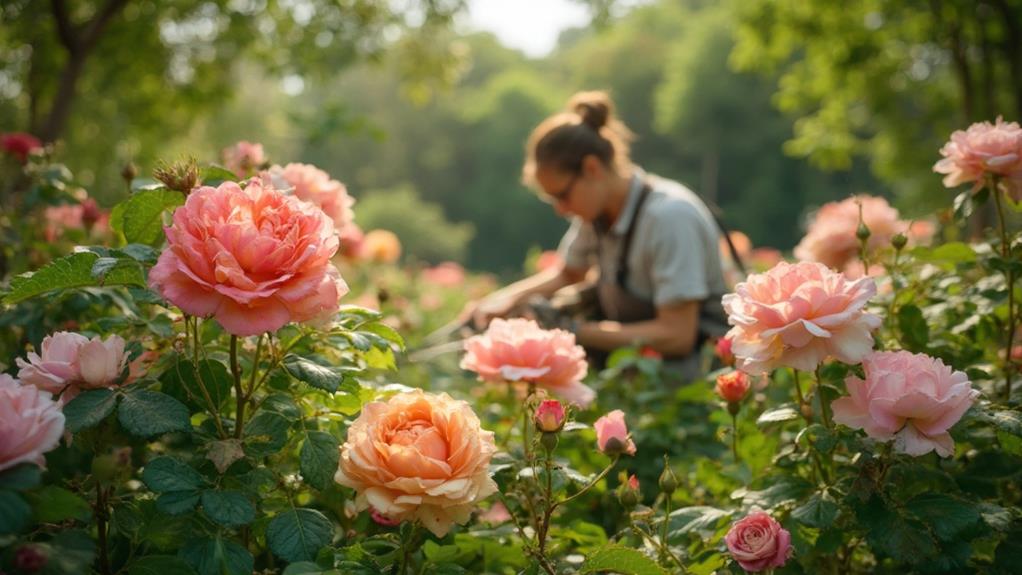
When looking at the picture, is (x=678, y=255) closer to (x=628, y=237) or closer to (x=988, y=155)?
(x=628, y=237)

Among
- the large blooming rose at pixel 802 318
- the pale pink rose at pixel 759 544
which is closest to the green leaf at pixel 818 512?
the pale pink rose at pixel 759 544

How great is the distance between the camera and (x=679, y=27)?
38750 mm

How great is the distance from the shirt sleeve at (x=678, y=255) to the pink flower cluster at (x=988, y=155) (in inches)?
55.0

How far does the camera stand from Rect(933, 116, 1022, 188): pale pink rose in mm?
1348

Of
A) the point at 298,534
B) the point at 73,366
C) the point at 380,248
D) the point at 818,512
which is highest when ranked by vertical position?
the point at 73,366

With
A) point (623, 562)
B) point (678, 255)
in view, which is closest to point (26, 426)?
point (623, 562)

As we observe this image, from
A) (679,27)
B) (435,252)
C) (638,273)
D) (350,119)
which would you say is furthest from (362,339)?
(679,27)

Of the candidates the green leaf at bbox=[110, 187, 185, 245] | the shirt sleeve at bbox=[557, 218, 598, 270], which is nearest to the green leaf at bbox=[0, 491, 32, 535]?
the green leaf at bbox=[110, 187, 185, 245]

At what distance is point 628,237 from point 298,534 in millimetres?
2199

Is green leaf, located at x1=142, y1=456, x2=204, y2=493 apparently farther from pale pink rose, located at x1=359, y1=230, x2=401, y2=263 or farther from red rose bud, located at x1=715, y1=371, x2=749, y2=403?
pale pink rose, located at x1=359, y1=230, x2=401, y2=263

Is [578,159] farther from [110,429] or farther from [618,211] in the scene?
[110,429]

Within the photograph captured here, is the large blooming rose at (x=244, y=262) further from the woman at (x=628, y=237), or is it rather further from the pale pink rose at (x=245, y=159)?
the woman at (x=628, y=237)

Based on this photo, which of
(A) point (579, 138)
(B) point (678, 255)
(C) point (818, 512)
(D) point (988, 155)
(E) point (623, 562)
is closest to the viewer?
(E) point (623, 562)

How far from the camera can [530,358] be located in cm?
140
